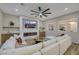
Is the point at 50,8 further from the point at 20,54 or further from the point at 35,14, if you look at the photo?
the point at 20,54


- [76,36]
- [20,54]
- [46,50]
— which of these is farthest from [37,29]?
[76,36]

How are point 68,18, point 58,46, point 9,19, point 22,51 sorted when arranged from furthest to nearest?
point 58,46
point 68,18
point 9,19
point 22,51

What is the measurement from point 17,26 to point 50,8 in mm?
771

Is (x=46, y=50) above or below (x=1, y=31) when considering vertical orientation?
below

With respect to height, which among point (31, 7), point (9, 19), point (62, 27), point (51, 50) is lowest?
point (51, 50)

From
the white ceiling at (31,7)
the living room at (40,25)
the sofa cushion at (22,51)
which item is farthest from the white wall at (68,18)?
the sofa cushion at (22,51)

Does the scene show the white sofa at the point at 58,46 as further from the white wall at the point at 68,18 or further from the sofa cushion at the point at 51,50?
the white wall at the point at 68,18

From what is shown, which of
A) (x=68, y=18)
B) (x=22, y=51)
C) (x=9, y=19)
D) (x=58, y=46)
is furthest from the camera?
(x=58, y=46)

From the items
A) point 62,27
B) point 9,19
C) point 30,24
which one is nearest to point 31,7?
point 30,24

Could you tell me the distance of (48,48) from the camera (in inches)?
84.9

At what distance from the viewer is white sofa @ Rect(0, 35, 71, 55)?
187 centimetres

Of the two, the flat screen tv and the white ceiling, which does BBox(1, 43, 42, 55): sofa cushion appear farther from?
the white ceiling

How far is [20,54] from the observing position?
195cm

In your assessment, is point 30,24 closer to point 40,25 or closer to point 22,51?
point 40,25
